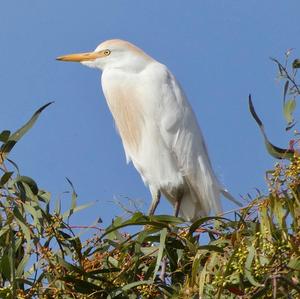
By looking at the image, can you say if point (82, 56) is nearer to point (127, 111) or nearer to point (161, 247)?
point (127, 111)

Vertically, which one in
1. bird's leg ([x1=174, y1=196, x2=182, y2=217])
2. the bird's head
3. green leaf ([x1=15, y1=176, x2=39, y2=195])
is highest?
the bird's head

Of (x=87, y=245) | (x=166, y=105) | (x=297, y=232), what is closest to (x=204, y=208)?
(x=166, y=105)

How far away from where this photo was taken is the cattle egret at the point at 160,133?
391cm

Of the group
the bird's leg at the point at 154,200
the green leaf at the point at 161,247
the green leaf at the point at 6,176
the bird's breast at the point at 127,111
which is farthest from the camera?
the bird's breast at the point at 127,111

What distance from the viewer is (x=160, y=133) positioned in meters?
3.96

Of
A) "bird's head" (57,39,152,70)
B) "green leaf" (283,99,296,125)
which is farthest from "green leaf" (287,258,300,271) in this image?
"bird's head" (57,39,152,70)

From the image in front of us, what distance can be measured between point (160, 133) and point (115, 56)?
0.44 metres

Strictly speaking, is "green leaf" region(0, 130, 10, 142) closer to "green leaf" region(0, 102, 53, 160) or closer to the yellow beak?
"green leaf" region(0, 102, 53, 160)

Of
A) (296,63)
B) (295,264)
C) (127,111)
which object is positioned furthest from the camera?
(127,111)

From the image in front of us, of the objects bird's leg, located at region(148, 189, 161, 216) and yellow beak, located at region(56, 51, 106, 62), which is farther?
yellow beak, located at region(56, 51, 106, 62)

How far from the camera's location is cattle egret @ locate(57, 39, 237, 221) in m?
3.91

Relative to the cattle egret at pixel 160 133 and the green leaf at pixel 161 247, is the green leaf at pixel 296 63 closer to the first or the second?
the green leaf at pixel 161 247

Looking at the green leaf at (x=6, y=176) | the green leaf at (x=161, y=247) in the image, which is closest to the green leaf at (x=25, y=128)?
the green leaf at (x=6, y=176)

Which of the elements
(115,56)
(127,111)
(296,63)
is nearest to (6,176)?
(296,63)
